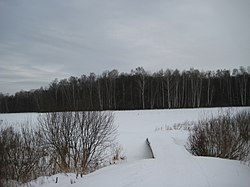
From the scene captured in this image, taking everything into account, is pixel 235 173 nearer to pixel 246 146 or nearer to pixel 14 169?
pixel 246 146

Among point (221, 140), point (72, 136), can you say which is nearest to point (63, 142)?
point (72, 136)

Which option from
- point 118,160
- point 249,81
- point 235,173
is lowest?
point 118,160

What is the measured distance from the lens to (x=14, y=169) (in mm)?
9797

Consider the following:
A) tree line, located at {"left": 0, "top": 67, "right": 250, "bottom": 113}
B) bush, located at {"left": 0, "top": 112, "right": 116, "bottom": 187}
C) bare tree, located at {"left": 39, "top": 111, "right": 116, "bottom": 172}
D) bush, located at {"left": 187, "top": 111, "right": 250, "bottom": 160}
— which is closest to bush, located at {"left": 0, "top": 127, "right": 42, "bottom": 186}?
bush, located at {"left": 0, "top": 112, "right": 116, "bottom": 187}

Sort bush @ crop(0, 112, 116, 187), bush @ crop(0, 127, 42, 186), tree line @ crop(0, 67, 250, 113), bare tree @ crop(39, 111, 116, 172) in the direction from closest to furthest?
bush @ crop(0, 127, 42, 186) < bush @ crop(0, 112, 116, 187) < bare tree @ crop(39, 111, 116, 172) < tree line @ crop(0, 67, 250, 113)

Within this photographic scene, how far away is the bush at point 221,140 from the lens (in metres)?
11.4

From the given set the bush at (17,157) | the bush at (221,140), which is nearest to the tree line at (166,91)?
the bush at (221,140)

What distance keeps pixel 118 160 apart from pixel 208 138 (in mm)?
5081

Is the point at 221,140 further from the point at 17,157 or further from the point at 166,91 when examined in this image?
the point at 166,91

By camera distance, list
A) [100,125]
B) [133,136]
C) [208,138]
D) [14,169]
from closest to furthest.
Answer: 1. [14,169]
2. [208,138]
3. [100,125]
4. [133,136]

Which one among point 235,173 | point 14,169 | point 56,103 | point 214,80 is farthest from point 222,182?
point 214,80

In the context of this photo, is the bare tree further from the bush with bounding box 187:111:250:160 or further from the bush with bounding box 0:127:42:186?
the bush with bounding box 187:111:250:160

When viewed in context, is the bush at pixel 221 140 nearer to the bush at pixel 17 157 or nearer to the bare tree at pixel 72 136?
the bare tree at pixel 72 136

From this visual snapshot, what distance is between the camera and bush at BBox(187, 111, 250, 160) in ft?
37.2
